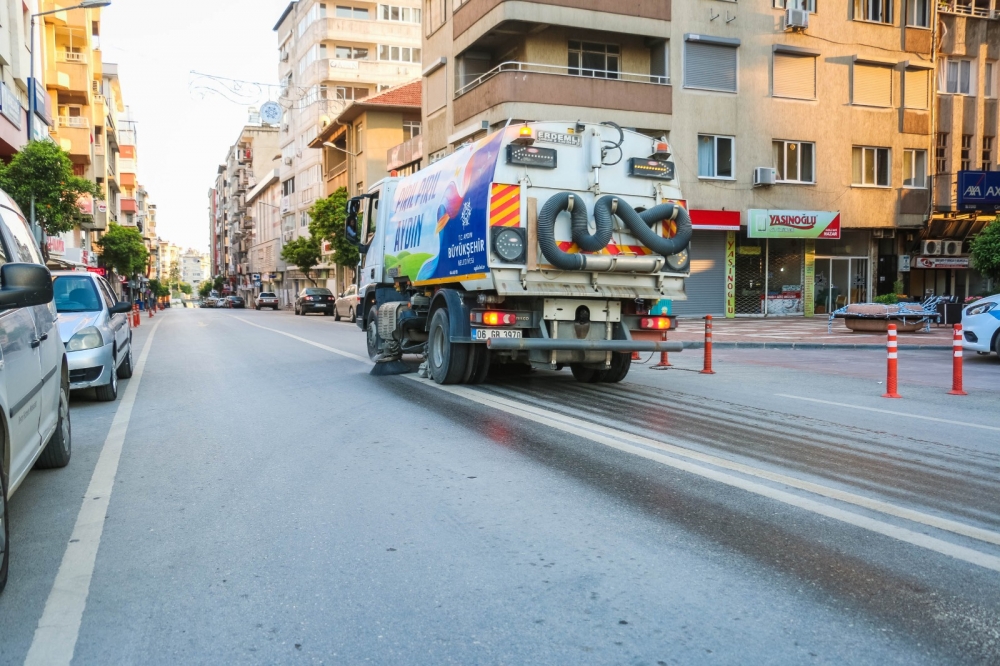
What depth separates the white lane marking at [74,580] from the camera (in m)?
3.16

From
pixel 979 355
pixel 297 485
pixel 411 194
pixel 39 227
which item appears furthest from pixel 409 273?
pixel 39 227

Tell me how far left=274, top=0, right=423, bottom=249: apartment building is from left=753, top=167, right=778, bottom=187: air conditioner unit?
131ft

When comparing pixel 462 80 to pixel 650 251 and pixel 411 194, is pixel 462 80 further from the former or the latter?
pixel 650 251

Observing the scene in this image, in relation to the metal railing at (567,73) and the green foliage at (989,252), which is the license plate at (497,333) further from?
the metal railing at (567,73)

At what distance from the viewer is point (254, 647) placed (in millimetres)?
3143

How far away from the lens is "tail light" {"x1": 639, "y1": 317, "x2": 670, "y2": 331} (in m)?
10.6

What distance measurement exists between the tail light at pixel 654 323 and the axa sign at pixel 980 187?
27.1 m

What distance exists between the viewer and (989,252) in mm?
23859

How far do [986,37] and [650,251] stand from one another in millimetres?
31937

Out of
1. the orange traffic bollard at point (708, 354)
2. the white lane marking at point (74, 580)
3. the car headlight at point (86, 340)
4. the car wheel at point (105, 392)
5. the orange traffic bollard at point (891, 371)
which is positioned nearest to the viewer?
the white lane marking at point (74, 580)

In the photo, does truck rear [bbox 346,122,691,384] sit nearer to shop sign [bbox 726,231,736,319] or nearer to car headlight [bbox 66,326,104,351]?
car headlight [bbox 66,326,104,351]

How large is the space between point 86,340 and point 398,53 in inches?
2504

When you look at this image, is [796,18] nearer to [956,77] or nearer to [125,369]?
[956,77]

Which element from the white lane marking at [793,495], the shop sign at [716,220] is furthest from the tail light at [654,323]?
the shop sign at [716,220]
